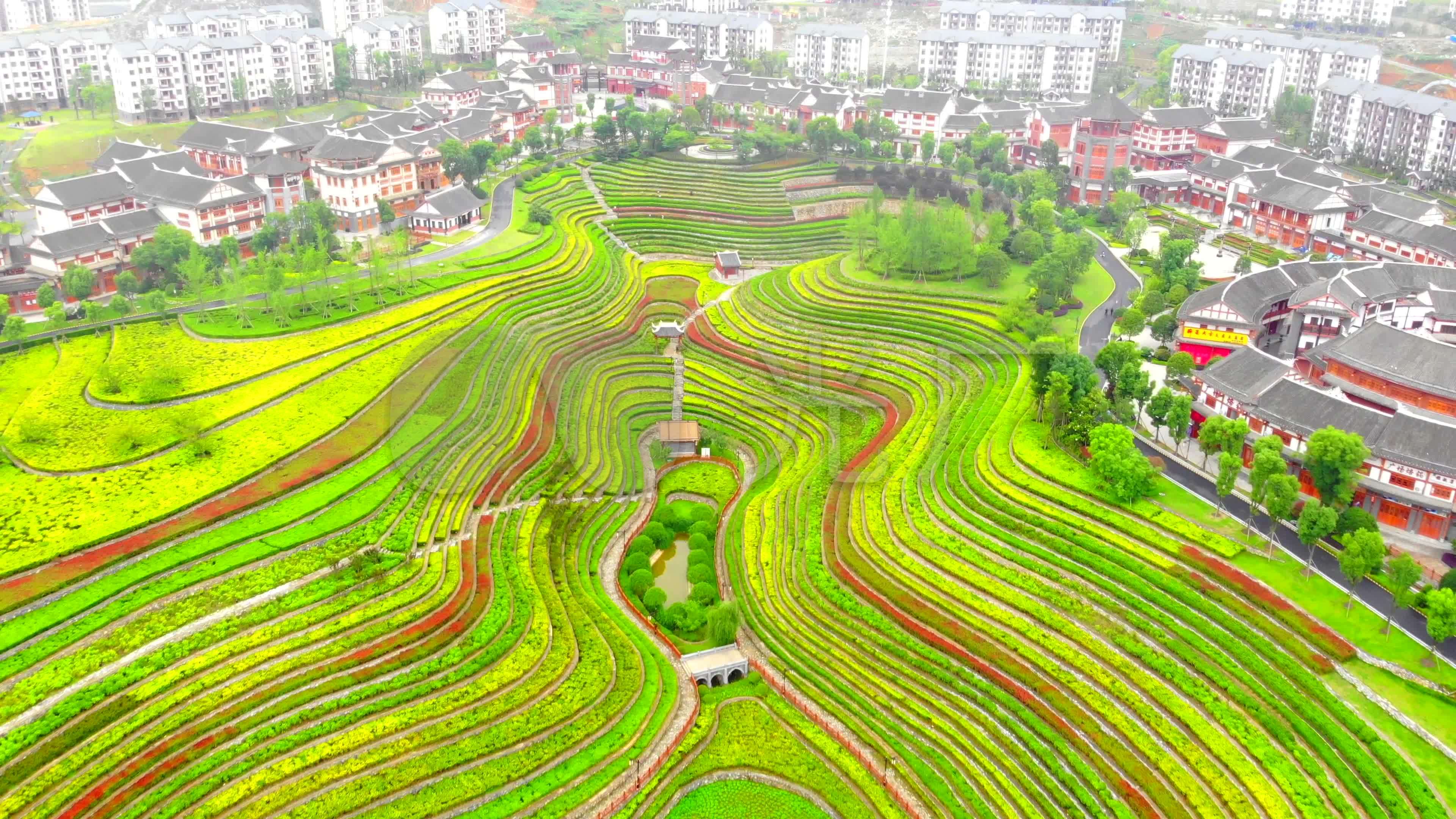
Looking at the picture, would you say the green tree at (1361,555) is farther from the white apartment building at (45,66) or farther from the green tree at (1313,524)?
the white apartment building at (45,66)

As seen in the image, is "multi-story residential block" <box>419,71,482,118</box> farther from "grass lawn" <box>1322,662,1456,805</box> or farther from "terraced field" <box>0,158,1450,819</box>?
"grass lawn" <box>1322,662,1456,805</box>

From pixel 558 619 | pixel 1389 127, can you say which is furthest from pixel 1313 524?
pixel 1389 127

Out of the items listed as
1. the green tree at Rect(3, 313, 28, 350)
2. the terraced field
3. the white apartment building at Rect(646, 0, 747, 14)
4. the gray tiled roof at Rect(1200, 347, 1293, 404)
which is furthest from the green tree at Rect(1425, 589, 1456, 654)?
the white apartment building at Rect(646, 0, 747, 14)

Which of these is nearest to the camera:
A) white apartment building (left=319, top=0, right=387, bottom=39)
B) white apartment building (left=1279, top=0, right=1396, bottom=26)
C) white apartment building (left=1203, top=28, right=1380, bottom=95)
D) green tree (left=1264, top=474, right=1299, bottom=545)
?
green tree (left=1264, top=474, right=1299, bottom=545)

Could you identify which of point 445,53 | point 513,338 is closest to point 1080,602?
point 513,338

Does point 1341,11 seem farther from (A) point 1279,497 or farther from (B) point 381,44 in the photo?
(A) point 1279,497

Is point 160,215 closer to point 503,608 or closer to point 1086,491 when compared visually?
point 503,608
